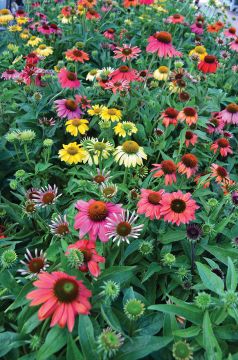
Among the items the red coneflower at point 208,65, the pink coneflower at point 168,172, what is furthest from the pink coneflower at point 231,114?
the pink coneflower at point 168,172

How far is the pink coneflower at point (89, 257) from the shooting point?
118cm

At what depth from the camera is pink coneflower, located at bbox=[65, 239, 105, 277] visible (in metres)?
1.18

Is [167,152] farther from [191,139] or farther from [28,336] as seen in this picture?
[28,336]

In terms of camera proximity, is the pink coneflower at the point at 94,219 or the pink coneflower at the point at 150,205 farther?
the pink coneflower at the point at 150,205

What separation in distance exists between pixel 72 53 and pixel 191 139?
3.92 ft

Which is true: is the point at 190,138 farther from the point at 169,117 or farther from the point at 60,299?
the point at 60,299

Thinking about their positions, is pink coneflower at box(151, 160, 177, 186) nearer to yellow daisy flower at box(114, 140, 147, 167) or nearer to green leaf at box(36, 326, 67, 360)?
yellow daisy flower at box(114, 140, 147, 167)

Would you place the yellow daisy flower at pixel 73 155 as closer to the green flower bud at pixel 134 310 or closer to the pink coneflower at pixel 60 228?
the pink coneflower at pixel 60 228

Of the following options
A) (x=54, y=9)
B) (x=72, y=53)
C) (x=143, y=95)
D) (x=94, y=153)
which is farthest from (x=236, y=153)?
(x=54, y=9)

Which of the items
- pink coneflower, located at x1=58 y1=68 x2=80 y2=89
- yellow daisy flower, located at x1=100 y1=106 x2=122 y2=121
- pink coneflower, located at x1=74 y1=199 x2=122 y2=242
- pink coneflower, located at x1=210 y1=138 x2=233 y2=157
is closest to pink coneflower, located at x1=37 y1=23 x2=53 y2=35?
pink coneflower, located at x1=58 y1=68 x2=80 y2=89

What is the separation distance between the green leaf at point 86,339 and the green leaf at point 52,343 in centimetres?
5

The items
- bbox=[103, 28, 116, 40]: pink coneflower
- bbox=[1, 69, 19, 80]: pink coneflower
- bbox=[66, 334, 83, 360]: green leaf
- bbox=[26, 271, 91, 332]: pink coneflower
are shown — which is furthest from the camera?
bbox=[103, 28, 116, 40]: pink coneflower

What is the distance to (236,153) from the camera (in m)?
2.53

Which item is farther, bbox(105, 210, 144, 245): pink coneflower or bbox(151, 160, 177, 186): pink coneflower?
bbox(151, 160, 177, 186): pink coneflower
